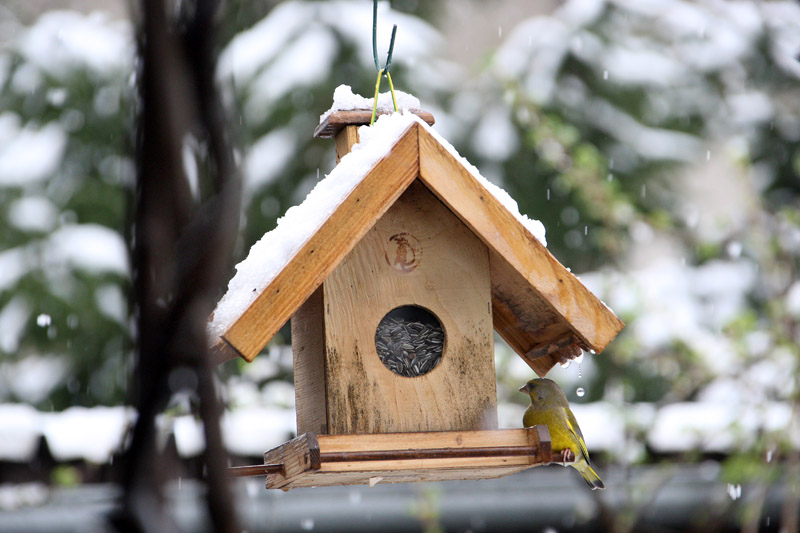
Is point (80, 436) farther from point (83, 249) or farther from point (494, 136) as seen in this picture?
point (494, 136)

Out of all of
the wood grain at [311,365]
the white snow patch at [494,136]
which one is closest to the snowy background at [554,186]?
the white snow patch at [494,136]

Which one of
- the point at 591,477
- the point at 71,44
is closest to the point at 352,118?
the point at 591,477

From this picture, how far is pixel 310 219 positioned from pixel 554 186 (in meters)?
3.35

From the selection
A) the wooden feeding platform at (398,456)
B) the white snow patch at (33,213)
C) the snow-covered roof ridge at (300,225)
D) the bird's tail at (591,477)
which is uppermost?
the white snow patch at (33,213)

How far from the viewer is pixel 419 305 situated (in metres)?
2.10

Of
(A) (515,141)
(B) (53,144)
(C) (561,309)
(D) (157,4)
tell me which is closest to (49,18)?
(B) (53,144)

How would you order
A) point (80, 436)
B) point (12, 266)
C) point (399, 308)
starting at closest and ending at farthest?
point (399, 308)
point (80, 436)
point (12, 266)

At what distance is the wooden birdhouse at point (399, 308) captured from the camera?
186 cm

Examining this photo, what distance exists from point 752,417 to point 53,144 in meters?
3.98

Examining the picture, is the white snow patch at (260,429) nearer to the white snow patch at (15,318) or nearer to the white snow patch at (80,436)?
the white snow patch at (80,436)

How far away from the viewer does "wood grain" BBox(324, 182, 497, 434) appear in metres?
2.00

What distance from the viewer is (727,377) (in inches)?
188

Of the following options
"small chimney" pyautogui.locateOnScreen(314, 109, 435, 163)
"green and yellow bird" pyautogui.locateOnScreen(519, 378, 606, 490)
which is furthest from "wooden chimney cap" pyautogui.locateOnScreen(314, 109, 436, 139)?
"green and yellow bird" pyautogui.locateOnScreen(519, 378, 606, 490)

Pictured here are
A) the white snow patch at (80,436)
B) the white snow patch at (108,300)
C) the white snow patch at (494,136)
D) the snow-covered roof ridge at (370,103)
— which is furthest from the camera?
the white snow patch at (494,136)
